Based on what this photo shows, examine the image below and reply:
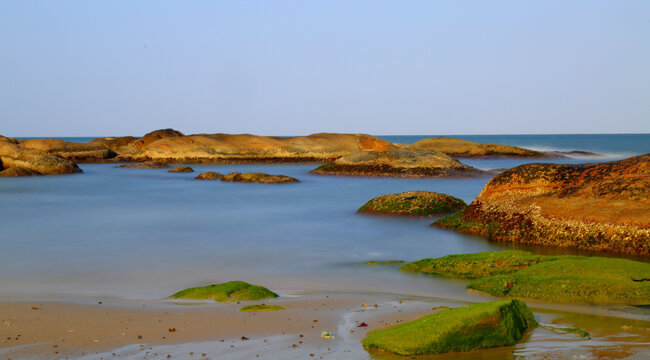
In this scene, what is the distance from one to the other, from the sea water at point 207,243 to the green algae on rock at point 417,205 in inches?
24.7

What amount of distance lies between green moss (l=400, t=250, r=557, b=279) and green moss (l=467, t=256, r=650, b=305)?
16.3 inches

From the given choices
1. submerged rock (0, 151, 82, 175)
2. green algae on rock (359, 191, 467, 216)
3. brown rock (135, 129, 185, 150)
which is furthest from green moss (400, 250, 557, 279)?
brown rock (135, 129, 185, 150)

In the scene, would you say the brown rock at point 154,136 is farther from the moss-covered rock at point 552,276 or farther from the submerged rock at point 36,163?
the moss-covered rock at point 552,276

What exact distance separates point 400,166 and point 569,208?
74.4ft

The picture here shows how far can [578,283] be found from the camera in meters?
7.68

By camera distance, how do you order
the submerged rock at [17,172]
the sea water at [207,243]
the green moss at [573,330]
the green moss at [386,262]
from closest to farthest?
the green moss at [573,330]
the sea water at [207,243]
the green moss at [386,262]
the submerged rock at [17,172]

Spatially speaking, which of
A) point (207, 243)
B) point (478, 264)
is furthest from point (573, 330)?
point (207, 243)

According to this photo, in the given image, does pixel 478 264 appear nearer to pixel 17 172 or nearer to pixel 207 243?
pixel 207 243

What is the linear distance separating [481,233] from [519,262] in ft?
12.6

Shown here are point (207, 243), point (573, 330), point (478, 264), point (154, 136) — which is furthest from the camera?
point (154, 136)

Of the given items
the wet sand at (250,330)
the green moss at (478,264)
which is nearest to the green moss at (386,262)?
the green moss at (478,264)

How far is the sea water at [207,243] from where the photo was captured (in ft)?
31.2

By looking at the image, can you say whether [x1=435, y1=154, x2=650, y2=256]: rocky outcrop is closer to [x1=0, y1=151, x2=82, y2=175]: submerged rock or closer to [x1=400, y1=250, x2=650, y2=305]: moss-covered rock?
[x1=400, y1=250, x2=650, y2=305]: moss-covered rock

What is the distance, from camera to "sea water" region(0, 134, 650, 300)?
951cm
